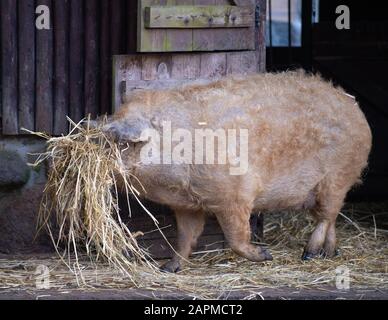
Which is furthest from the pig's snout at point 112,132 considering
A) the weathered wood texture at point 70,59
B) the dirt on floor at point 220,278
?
the weathered wood texture at point 70,59

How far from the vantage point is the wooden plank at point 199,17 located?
271 inches

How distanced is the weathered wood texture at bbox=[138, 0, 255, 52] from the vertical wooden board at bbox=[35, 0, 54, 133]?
85 centimetres

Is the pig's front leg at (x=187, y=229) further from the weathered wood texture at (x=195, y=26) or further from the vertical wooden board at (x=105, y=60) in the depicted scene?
the weathered wood texture at (x=195, y=26)

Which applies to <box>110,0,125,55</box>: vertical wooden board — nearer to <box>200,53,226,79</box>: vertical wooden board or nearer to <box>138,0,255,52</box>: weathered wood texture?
<box>138,0,255,52</box>: weathered wood texture

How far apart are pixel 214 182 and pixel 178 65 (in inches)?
42.5

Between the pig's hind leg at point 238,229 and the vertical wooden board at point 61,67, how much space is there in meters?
1.50

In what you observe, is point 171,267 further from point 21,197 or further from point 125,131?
point 21,197

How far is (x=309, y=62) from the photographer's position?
10.4 m

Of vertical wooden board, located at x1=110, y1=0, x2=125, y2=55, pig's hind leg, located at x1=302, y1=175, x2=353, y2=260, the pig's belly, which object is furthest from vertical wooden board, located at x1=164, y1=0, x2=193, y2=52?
pig's hind leg, located at x1=302, y1=175, x2=353, y2=260

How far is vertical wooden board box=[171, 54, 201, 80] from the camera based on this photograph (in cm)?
720

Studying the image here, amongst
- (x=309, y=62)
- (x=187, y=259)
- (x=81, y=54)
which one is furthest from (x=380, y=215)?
(x=81, y=54)

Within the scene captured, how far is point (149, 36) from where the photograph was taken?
6.93 metres

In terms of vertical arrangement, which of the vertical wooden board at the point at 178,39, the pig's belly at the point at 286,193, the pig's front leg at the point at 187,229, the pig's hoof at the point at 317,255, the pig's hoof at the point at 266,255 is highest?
the vertical wooden board at the point at 178,39

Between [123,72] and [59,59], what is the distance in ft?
2.07
